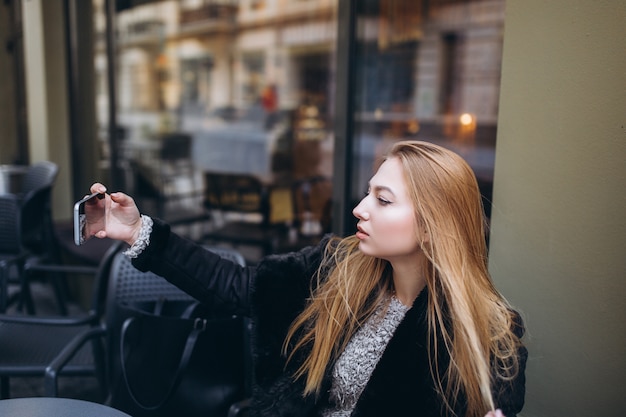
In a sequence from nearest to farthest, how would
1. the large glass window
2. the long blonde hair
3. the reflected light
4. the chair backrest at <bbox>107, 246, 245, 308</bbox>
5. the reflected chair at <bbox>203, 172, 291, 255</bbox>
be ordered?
the long blonde hair < the chair backrest at <bbox>107, 246, 245, 308</bbox> < the reflected chair at <bbox>203, 172, 291, 255</bbox> < the large glass window < the reflected light

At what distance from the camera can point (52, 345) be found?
253 centimetres

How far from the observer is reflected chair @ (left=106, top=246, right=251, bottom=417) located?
197 cm

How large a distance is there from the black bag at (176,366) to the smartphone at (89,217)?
520 mm

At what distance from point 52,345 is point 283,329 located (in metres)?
1.35

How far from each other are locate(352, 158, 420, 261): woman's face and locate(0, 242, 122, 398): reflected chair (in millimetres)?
1287

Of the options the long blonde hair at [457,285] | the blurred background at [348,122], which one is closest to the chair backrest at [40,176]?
the blurred background at [348,122]

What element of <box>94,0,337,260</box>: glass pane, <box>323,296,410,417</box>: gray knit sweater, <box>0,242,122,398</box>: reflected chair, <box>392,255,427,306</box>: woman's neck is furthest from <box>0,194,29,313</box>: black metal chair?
<box>94,0,337,260</box>: glass pane

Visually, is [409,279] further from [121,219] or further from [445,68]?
[445,68]

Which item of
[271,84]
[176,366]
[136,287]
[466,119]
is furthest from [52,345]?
[271,84]

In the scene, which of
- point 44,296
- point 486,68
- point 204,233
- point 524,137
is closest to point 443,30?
point 486,68

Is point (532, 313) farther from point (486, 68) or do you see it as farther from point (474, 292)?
point (486, 68)

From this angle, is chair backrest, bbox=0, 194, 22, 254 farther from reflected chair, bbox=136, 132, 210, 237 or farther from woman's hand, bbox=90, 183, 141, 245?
woman's hand, bbox=90, 183, 141, 245

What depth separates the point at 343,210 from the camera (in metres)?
2.75

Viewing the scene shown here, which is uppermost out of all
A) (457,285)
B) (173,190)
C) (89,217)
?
(89,217)
